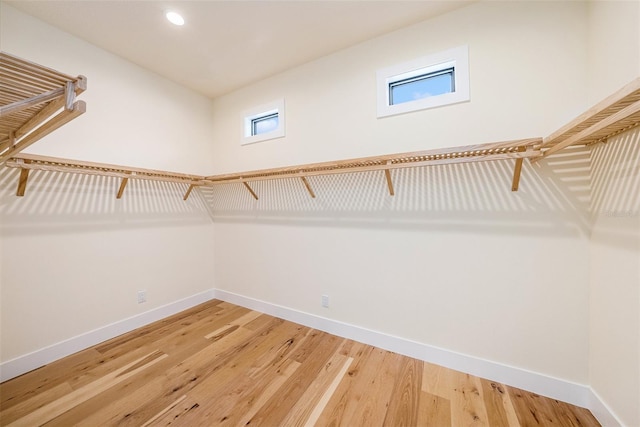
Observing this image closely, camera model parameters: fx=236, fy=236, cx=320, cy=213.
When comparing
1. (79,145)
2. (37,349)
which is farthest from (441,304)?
(79,145)

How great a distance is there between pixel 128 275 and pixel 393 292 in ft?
7.94

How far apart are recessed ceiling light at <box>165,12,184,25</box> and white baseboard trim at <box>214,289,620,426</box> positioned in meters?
2.62

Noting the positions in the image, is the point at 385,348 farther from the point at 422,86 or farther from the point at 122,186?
the point at 122,186

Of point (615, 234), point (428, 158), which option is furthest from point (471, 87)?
point (615, 234)

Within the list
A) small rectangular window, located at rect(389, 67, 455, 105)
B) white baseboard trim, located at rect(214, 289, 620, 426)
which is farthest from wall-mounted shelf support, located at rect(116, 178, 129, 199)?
small rectangular window, located at rect(389, 67, 455, 105)

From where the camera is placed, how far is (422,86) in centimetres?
187

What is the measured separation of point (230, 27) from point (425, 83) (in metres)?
1.60

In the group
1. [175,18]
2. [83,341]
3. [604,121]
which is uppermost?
[175,18]

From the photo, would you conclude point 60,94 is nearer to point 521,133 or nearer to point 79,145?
point 79,145

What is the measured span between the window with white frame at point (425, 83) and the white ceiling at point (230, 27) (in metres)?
0.34

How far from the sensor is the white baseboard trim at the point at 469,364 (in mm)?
1371

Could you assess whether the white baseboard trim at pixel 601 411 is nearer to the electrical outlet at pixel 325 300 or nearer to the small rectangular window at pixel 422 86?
the electrical outlet at pixel 325 300

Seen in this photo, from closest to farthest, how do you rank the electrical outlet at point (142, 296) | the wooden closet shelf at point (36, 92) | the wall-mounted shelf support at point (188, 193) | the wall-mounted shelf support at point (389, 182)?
the wooden closet shelf at point (36, 92) → the wall-mounted shelf support at point (389, 182) → the electrical outlet at point (142, 296) → the wall-mounted shelf support at point (188, 193)

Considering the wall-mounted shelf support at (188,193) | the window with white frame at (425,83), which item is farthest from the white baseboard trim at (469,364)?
the window with white frame at (425,83)
